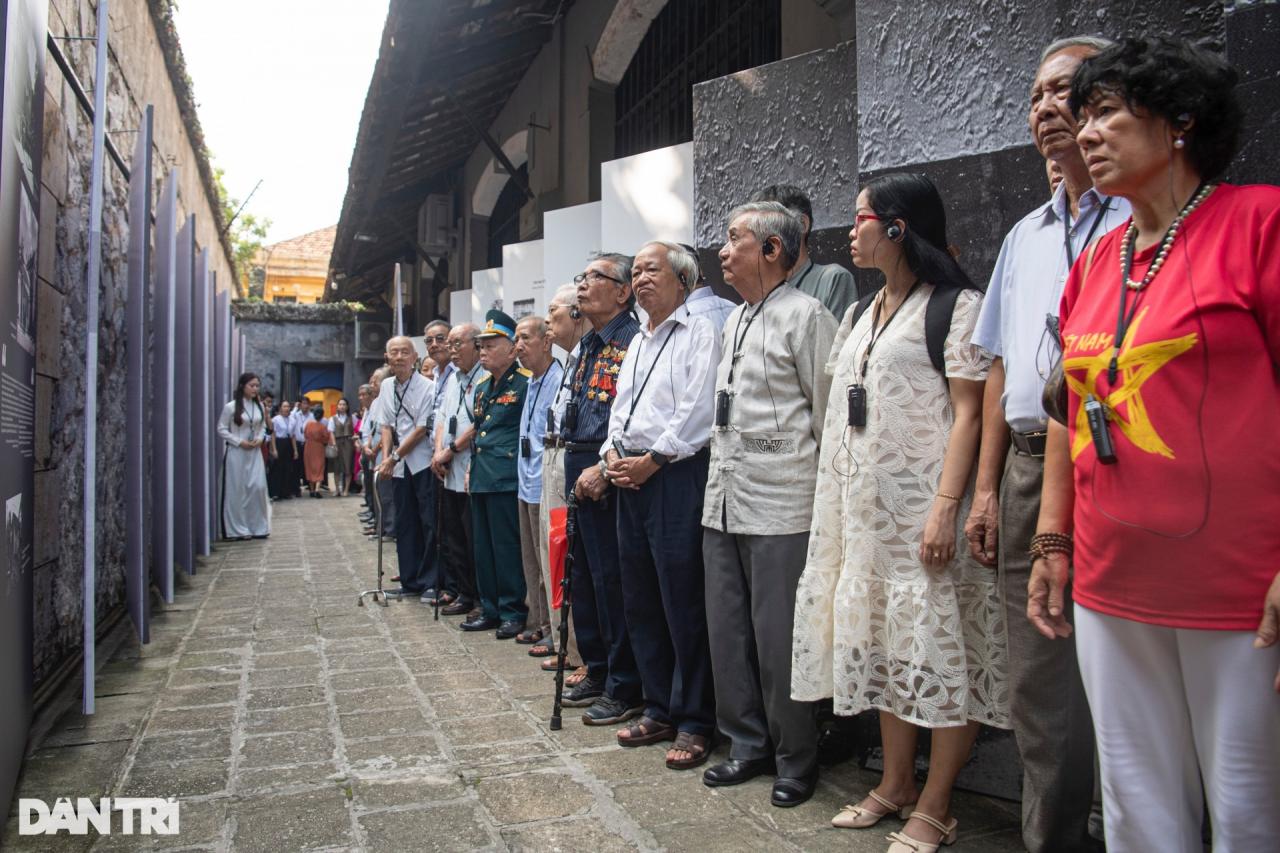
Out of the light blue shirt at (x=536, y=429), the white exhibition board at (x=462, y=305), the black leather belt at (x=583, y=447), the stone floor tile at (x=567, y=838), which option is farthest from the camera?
the white exhibition board at (x=462, y=305)

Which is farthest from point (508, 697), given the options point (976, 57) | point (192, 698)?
point (976, 57)

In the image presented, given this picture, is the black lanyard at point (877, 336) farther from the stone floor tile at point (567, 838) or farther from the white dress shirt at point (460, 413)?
the white dress shirt at point (460, 413)

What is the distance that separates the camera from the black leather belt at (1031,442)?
2.20 metres

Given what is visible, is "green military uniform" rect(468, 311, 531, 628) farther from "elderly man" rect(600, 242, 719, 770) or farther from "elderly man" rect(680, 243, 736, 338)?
"elderly man" rect(680, 243, 736, 338)

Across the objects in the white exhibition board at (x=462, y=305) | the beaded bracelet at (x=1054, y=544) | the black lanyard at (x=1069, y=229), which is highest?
the white exhibition board at (x=462, y=305)

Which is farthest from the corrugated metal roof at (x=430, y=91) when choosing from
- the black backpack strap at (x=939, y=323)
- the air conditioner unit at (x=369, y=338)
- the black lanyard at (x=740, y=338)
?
the air conditioner unit at (x=369, y=338)

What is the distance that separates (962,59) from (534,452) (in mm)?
2907

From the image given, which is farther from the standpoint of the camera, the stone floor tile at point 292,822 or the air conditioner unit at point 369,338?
the air conditioner unit at point 369,338

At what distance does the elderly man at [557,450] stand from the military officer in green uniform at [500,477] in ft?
1.61

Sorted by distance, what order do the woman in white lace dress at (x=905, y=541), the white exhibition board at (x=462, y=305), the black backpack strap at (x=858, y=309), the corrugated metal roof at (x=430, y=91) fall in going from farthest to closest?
the white exhibition board at (x=462, y=305), the corrugated metal roof at (x=430, y=91), the black backpack strap at (x=858, y=309), the woman in white lace dress at (x=905, y=541)

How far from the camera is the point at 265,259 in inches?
1625

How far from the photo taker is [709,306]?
3.65m

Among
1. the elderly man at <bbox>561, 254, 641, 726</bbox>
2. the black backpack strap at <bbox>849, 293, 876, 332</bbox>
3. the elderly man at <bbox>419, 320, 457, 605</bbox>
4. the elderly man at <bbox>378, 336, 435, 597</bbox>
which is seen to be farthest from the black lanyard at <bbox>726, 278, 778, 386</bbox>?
the elderly man at <bbox>378, 336, 435, 597</bbox>

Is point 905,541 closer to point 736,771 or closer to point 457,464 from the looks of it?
point 736,771
